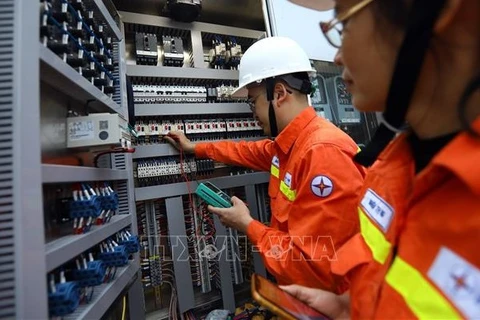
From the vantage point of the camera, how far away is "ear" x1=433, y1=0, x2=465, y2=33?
1.28 ft

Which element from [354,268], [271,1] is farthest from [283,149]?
[271,1]

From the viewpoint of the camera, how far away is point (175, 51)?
1.68m

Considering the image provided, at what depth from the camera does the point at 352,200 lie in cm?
99

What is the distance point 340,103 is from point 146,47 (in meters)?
1.41

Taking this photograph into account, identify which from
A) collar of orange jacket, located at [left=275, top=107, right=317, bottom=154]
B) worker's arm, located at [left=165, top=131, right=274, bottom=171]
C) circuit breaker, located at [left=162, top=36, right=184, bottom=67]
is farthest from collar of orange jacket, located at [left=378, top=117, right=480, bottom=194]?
circuit breaker, located at [left=162, top=36, right=184, bottom=67]

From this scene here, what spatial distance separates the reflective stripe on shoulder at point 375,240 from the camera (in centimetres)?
55

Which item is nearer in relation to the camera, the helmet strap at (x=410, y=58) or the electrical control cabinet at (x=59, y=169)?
the helmet strap at (x=410, y=58)

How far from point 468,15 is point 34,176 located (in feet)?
2.80

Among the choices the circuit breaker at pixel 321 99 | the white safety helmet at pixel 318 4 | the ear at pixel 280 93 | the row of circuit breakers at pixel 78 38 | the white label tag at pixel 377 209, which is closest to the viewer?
the white label tag at pixel 377 209

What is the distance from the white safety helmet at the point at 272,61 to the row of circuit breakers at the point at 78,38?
2.18ft

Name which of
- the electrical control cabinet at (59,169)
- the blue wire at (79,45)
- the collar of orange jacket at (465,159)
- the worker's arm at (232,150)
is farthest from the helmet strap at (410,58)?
the worker's arm at (232,150)

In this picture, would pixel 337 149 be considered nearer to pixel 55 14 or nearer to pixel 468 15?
pixel 468 15

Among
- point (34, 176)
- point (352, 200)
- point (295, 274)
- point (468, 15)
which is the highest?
point (468, 15)

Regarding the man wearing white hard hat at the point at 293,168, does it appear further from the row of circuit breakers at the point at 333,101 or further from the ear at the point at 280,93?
the row of circuit breakers at the point at 333,101
